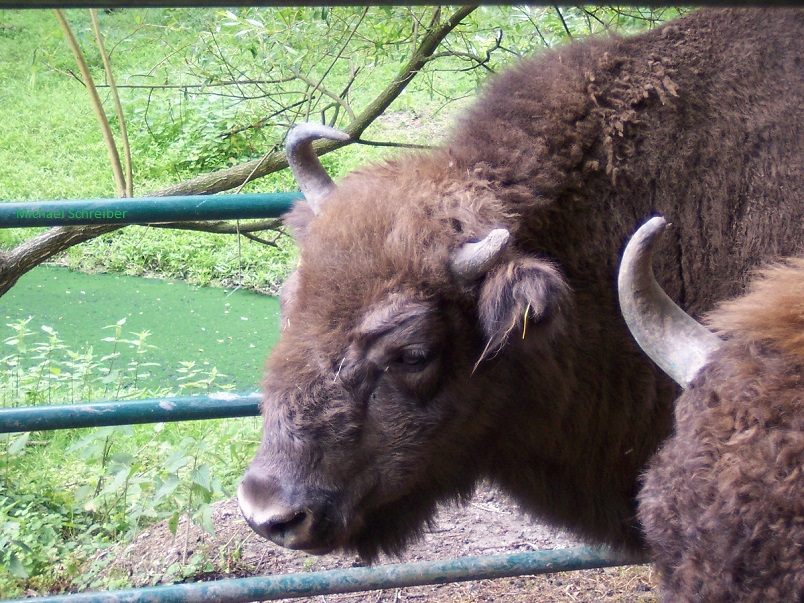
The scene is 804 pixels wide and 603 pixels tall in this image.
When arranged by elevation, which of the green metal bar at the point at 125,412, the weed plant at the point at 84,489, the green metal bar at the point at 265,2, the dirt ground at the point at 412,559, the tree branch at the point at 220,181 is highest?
the green metal bar at the point at 265,2

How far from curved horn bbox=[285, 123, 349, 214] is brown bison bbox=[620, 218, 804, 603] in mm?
1506

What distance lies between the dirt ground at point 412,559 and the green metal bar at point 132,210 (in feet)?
6.33

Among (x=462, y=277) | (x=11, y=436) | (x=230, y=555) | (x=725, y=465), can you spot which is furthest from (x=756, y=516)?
(x=11, y=436)

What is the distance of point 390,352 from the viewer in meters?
2.50

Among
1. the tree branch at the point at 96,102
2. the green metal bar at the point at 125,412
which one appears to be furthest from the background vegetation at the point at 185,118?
the green metal bar at the point at 125,412

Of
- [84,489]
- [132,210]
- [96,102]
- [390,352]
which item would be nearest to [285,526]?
[390,352]

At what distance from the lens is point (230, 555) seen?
417 cm

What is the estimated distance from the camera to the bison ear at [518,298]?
244cm

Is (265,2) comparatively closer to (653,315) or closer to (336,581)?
(653,315)

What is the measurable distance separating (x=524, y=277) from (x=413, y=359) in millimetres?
444

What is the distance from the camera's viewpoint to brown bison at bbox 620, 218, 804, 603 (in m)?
1.61

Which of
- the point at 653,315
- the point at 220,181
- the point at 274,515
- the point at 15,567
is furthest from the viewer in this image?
the point at 220,181

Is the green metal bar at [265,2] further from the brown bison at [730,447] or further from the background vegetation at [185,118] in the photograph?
the background vegetation at [185,118]

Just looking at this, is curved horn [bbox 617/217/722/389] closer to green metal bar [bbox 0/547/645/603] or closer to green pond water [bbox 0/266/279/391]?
green metal bar [bbox 0/547/645/603]
